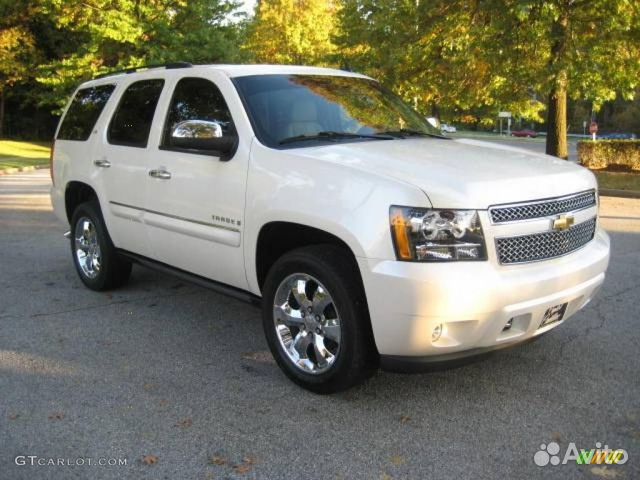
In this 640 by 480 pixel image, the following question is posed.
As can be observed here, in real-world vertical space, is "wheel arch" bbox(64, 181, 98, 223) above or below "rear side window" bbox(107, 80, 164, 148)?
→ below

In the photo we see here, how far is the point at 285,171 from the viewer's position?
12.6 ft

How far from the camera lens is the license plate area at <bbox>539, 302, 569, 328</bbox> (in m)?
3.55

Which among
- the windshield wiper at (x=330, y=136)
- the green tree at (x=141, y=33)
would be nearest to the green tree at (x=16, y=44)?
the green tree at (x=141, y=33)

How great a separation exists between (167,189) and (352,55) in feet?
56.8

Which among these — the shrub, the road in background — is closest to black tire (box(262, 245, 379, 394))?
the shrub

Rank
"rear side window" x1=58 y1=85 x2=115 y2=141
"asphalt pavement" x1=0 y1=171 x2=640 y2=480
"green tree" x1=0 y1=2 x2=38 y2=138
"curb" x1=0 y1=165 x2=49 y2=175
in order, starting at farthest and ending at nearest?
"green tree" x1=0 y1=2 x2=38 y2=138
"curb" x1=0 y1=165 x2=49 y2=175
"rear side window" x1=58 y1=85 x2=115 y2=141
"asphalt pavement" x1=0 y1=171 x2=640 y2=480

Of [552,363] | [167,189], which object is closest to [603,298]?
[552,363]

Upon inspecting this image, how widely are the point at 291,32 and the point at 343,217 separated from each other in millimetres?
33150

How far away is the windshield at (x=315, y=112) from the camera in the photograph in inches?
166

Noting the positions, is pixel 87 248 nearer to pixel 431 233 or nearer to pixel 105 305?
pixel 105 305

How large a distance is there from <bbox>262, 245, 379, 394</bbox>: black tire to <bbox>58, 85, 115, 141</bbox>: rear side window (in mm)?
2989

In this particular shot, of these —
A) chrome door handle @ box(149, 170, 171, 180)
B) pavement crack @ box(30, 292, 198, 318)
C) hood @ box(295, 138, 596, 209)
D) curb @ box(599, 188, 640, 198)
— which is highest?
hood @ box(295, 138, 596, 209)

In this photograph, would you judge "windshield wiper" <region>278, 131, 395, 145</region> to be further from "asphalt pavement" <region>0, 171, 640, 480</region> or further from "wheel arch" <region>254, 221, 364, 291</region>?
"asphalt pavement" <region>0, 171, 640, 480</region>

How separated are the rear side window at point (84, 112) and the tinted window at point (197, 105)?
50.4 inches
